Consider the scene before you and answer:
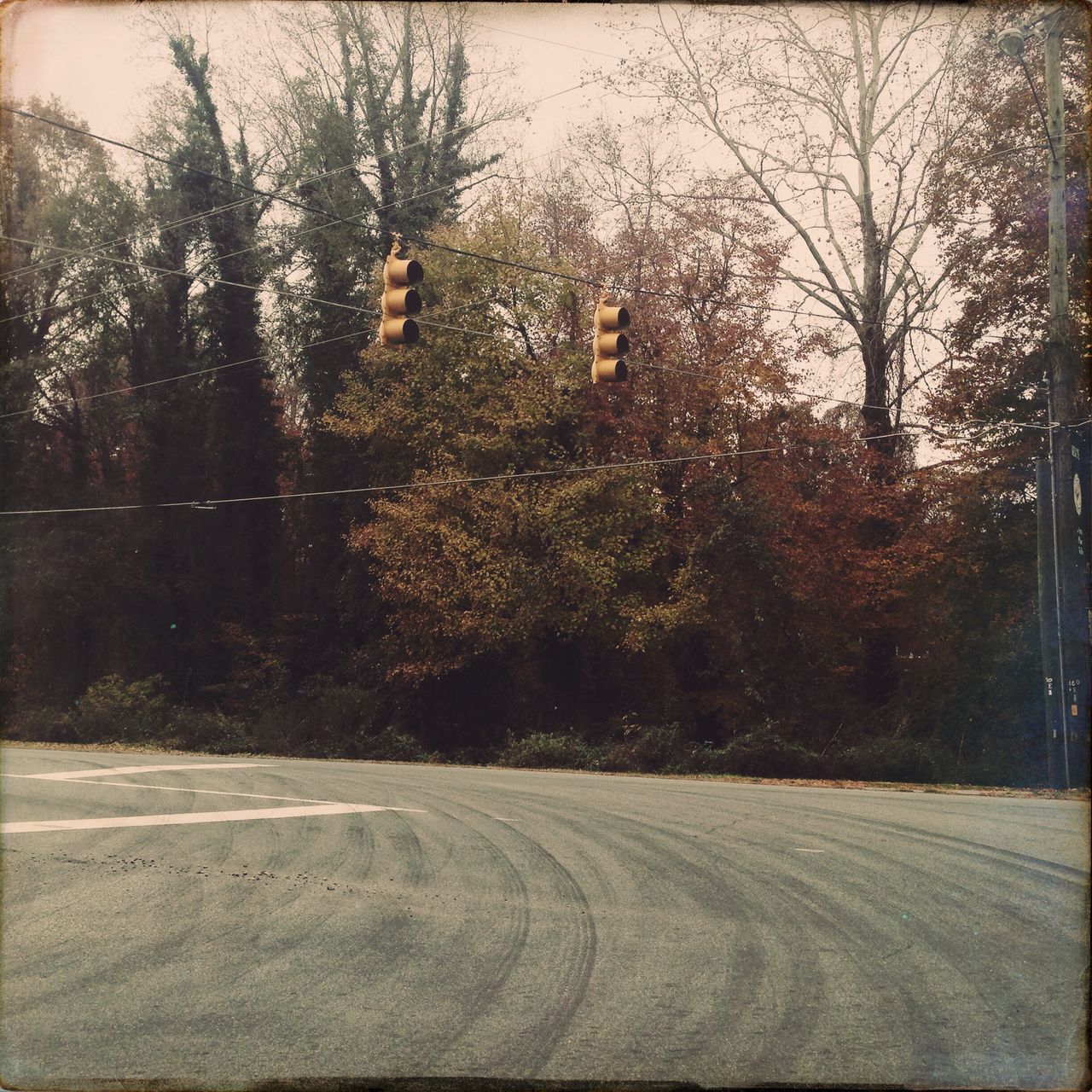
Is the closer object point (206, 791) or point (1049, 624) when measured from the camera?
point (206, 791)

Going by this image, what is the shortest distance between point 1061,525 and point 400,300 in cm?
1268

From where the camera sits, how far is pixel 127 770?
1958cm

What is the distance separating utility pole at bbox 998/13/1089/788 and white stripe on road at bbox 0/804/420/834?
11.8 m

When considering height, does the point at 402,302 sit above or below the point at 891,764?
above

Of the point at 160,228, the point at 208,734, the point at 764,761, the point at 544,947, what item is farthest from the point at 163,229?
the point at 544,947

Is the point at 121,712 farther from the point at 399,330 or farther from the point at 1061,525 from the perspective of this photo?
the point at 399,330

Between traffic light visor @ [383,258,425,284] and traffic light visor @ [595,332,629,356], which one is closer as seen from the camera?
traffic light visor @ [383,258,425,284]

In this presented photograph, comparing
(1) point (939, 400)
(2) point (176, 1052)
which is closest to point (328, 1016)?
(2) point (176, 1052)

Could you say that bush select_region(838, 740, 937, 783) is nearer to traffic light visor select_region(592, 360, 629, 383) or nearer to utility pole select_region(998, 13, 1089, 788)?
utility pole select_region(998, 13, 1089, 788)

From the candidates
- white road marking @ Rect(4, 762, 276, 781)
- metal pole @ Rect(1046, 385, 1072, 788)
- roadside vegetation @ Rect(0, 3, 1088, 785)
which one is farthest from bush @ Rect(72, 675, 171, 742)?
metal pole @ Rect(1046, 385, 1072, 788)

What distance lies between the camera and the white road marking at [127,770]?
1819 cm

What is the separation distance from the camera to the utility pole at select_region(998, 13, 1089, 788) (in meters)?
20.7

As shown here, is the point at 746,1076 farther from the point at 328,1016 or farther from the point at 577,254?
the point at 577,254

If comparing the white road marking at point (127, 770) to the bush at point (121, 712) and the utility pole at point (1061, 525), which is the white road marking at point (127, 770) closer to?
the utility pole at point (1061, 525)
